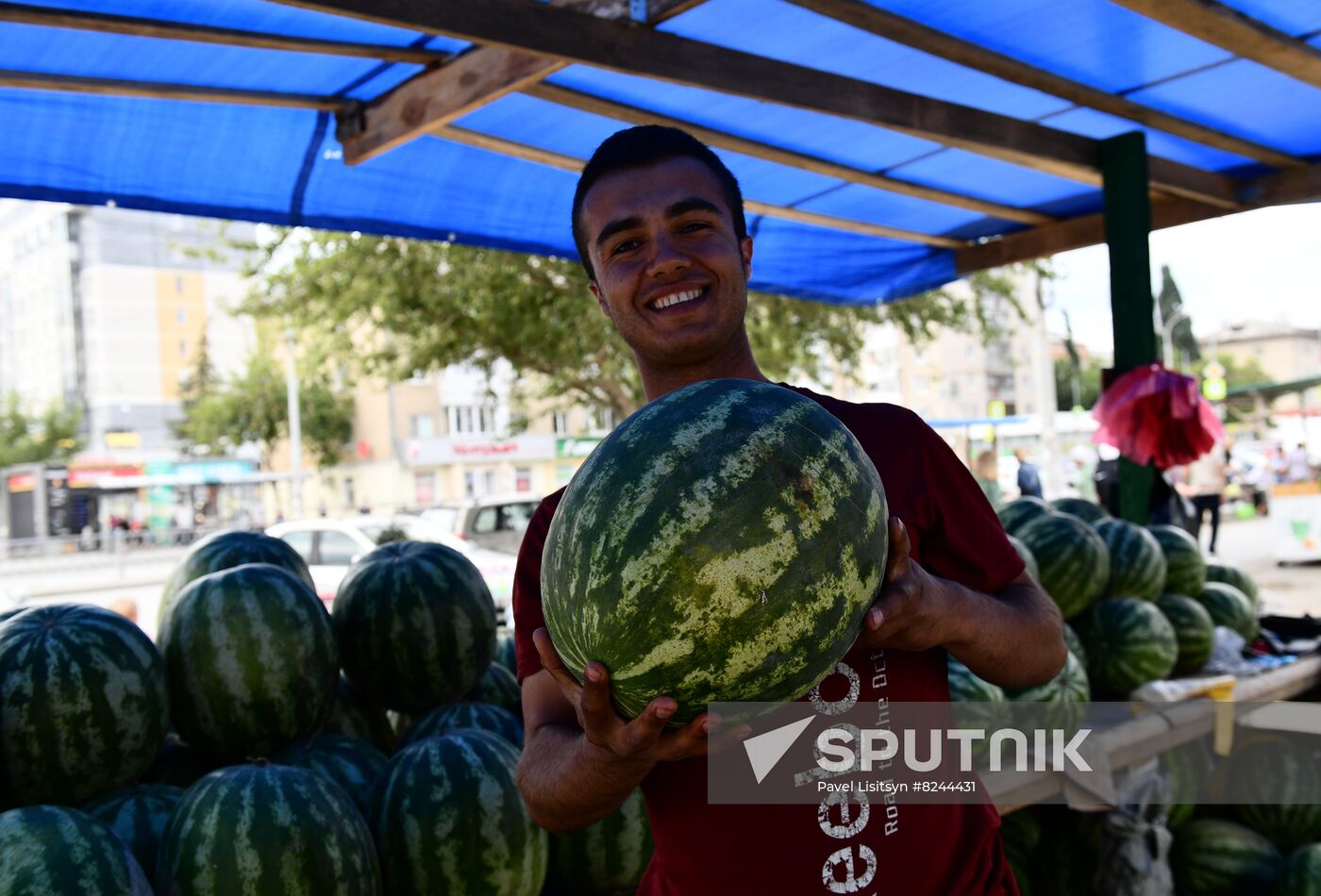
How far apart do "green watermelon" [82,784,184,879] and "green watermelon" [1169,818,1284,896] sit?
12.2ft

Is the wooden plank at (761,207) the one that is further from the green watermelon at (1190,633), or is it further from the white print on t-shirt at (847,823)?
the white print on t-shirt at (847,823)

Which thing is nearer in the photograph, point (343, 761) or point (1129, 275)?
point (343, 761)

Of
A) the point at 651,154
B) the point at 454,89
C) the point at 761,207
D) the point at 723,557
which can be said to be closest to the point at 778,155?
the point at 761,207

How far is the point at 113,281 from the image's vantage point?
203ft

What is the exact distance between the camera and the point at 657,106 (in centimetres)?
478

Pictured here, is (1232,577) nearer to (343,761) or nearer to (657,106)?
(657,106)

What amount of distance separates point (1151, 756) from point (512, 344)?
1170 centimetres

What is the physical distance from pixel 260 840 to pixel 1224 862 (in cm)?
366

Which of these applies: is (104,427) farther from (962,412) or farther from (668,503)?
(668,503)

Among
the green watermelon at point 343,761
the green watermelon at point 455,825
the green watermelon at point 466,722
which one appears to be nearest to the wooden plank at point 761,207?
the green watermelon at point 466,722

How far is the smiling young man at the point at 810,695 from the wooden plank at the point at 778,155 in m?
2.68

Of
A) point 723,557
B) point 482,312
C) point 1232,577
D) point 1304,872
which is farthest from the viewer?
point 482,312

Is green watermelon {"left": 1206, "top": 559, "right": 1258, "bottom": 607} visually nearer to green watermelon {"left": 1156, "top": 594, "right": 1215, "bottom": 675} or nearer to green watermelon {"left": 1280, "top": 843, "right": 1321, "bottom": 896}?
green watermelon {"left": 1156, "top": 594, "right": 1215, "bottom": 675}

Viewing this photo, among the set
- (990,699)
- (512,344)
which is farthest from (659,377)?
(512,344)
